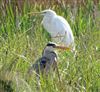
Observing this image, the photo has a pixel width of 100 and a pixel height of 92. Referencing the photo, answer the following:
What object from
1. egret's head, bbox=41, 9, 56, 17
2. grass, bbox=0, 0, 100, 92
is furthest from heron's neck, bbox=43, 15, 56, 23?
grass, bbox=0, 0, 100, 92

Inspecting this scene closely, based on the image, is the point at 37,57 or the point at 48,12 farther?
the point at 48,12

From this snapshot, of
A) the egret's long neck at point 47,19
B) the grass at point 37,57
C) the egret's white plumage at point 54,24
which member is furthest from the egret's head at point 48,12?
the grass at point 37,57

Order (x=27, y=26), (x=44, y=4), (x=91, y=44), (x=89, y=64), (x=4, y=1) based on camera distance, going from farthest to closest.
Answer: (x=44, y=4)
(x=4, y=1)
(x=27, y=26)
(x=91, y=44)
(x=89, y=64)

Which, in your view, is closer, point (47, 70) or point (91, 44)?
point (47, 70)

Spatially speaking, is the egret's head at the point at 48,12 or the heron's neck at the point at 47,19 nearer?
the egret's head at the point at 48,12

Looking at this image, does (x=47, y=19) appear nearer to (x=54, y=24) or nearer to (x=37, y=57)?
(x=54, y=24)

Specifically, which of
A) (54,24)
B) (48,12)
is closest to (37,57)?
(48,12)

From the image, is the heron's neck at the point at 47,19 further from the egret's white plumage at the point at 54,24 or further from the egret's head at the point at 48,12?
the egret's head at the point at 48,12

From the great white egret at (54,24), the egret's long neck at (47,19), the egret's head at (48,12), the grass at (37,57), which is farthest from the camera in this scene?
the egret's long neck at (47,19)

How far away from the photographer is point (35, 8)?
26.6 feet

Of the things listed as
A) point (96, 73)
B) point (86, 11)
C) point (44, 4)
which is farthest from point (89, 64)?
point (44, 4)

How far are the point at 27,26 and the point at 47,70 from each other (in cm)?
269

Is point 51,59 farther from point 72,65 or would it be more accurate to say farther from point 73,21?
point 73,21

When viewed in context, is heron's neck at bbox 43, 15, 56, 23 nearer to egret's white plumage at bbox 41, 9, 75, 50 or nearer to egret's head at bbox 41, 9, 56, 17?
egret's white plumage at bbox 41, 9, 75, 50
